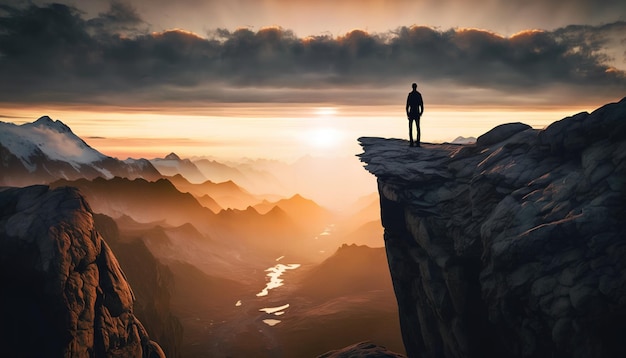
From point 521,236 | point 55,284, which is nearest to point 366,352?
point 521,236

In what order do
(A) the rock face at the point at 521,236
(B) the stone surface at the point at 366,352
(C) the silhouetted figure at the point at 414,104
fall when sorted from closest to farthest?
(A) the rock face at the point at 521,236 < (C) the silhouetted figure at the point at 414,104 < (B) the stone surface at the point at 366,352

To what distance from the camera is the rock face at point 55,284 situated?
46125 mm

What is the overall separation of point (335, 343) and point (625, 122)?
109 m

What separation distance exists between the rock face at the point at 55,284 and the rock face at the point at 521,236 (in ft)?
121

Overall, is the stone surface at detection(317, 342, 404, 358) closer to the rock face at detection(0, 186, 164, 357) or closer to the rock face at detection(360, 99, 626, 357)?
the rock face at detection(360, 99, 626, 357)

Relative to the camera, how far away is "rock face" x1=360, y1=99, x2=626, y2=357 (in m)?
26.9

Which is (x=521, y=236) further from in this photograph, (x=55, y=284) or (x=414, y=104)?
(x=55, y=284)

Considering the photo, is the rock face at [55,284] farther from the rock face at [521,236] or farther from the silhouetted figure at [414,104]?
the silhouetted figure at [414,104]

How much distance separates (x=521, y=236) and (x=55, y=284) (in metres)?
47.1

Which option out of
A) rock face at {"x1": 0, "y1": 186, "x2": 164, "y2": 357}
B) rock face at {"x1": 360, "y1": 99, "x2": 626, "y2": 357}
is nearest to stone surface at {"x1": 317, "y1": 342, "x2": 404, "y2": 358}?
rock face at {"x1": 360, "y1": 99, "x2": 626, "y2": 357}

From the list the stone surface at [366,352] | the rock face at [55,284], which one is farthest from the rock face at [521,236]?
the rock face at [55,284]

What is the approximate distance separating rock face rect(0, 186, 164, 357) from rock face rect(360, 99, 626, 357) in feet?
121

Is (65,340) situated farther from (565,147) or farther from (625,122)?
(625,122)

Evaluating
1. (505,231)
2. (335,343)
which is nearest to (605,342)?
(505,231)
